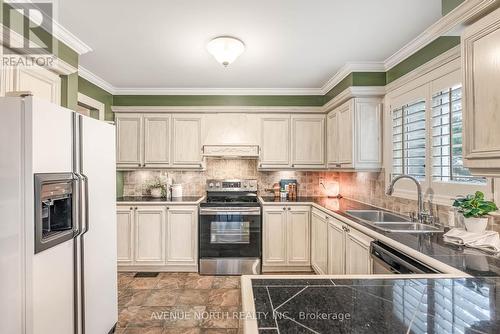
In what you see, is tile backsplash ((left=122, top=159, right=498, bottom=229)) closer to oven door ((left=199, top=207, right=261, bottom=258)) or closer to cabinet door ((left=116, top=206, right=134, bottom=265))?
cabinet door ((left=116, top=206, right=134, bottom=265))

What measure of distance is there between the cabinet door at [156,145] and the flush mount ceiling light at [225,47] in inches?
68.9

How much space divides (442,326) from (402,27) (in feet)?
7.37

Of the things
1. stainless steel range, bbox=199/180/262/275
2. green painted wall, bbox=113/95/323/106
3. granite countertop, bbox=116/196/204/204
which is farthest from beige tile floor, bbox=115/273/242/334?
green painted wall, bbox=113/95/323/106

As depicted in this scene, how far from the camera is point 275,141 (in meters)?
3.96

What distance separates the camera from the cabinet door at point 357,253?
2129 mm

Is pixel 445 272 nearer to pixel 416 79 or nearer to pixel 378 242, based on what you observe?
pixel 378 242

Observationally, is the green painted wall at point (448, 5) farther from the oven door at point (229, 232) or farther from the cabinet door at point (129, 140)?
the cabinet door at point (129, 140)

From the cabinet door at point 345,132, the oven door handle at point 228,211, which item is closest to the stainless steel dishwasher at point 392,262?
the cabinet door at point 345,132

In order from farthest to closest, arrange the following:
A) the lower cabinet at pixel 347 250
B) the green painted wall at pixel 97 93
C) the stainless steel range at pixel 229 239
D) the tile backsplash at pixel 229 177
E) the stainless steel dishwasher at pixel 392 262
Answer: the tile backsplash at pixel 229 177 → the stainless steel range at pixel 229 239 → the green painted wall at pixel 97 93 → the lower cabinet at pixel 347 250 → the stainless steel dishwasher at pixel 392 262

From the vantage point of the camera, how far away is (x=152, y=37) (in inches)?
94.9

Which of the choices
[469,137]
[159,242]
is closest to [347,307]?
[469,137]

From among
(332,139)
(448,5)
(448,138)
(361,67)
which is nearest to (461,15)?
(448,5)

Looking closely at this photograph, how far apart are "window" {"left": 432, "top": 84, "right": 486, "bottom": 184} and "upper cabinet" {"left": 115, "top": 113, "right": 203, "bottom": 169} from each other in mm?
2766

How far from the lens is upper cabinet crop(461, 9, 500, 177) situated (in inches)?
49.1
